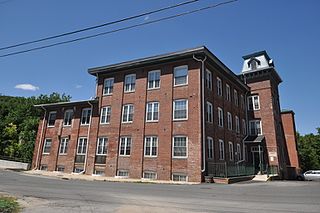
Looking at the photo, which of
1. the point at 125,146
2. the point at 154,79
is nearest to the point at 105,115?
the point at 125,146

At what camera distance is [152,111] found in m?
23.0

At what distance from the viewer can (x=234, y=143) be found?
26766mm

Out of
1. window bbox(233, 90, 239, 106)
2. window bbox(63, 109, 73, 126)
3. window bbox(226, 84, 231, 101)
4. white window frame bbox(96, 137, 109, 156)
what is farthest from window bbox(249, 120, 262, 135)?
window bbox(63, 109, 73, 126)

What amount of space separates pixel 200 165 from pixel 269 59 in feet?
73.0

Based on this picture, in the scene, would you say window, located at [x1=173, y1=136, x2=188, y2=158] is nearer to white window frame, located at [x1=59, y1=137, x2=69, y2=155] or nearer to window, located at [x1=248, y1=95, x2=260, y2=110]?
white window frame, located at [x1=59, y1=137, x2=69, y2=155]

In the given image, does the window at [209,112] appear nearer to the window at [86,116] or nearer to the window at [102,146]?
the window at [102,146]

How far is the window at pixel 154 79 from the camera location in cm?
2362

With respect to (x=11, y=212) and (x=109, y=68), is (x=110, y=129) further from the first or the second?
(x=11, y=212)

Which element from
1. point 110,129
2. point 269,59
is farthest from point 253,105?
point 110,129

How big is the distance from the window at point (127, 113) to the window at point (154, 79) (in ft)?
9.10

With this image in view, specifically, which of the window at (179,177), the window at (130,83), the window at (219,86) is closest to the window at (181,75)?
the window at (130,83)

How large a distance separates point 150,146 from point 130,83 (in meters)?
6.82

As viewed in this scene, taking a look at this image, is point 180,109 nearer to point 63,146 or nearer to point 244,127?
point 244,127

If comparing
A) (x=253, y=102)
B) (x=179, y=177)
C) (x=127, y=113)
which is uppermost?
(x=253, y=102)
